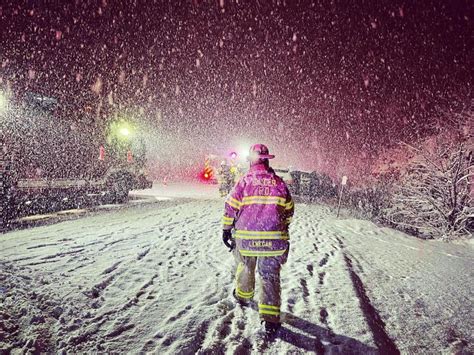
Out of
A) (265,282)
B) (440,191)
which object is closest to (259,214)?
(265,282)

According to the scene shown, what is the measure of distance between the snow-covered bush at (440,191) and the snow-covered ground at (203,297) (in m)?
3.75

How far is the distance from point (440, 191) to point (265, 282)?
9817mm

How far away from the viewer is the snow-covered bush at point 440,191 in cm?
898

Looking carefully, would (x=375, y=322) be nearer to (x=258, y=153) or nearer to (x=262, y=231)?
(x=262, y=231)

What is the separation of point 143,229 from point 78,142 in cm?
525

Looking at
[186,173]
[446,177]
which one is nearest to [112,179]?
[446,177]

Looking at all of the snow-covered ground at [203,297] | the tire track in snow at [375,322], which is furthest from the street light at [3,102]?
the tire track in snow at [375,322]

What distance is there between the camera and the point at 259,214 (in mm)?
2848

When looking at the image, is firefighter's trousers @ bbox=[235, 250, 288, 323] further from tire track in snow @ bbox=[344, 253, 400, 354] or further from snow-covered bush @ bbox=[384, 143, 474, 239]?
snow-covered bush @ bbox=[384, 143, 474, 239]

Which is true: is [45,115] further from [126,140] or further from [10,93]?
[126,140]

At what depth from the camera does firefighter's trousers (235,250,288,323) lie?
2686mm

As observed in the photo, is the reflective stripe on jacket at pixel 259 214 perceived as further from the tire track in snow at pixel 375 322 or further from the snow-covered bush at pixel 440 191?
the snow-covered bush at pixel 440 191

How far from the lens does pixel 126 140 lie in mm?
12039

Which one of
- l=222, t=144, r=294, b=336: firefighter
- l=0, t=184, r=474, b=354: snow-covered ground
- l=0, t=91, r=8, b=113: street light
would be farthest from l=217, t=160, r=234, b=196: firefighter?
l=222, t=144, r=294, b=336: firefighter
